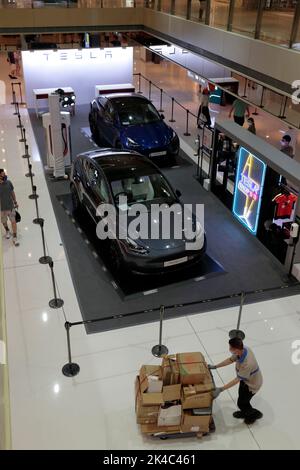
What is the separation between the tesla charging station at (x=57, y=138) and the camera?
11.4 metres

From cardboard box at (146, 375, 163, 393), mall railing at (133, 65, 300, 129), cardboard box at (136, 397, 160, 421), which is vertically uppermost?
mall railing at (133, 65, 300, 129)

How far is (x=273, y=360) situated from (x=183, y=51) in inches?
437

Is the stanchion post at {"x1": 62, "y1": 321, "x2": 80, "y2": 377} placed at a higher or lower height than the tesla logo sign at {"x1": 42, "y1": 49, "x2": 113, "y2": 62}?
lower

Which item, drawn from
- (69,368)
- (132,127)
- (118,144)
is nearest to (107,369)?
(69,368)

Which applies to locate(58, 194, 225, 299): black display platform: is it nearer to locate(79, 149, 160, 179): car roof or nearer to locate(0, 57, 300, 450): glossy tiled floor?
locate(0, 57, 300, 450): glossy tiled floor

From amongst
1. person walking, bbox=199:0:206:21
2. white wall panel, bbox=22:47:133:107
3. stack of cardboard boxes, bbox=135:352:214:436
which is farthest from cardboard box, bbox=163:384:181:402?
white wall panel, bbox=22:47:133:107

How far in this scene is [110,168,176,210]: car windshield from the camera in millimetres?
A: 8500

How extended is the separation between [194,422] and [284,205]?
463cm

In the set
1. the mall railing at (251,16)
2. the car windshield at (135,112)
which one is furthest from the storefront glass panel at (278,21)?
the car windshield at (135,112)

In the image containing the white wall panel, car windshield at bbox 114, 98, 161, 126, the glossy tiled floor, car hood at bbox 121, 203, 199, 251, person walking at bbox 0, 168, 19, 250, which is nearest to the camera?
the glossy tiled floor

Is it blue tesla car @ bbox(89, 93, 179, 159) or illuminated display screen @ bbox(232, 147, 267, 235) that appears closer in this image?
illuminated display screen @ bbox(232, 147, 267, 235)

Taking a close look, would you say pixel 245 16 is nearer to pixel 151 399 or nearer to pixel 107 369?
pixel 107 369

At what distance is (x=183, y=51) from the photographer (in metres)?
14.5

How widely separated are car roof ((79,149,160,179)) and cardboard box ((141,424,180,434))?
4.85 meters
